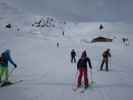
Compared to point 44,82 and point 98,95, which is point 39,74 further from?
point 98,95

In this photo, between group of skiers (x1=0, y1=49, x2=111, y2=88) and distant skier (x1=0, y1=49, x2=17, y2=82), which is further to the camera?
distant skier (x1=0, y1=49, x2=17, y2=82)

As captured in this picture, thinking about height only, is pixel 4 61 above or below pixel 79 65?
above

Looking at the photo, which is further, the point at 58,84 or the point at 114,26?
the point at 114,26

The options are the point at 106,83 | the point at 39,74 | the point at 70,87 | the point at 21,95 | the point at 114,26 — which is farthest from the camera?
the point at 114,26

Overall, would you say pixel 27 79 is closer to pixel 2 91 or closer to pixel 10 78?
pixel 10 78

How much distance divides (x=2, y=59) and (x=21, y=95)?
1.76 m

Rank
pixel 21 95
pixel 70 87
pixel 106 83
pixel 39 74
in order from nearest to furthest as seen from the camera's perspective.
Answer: pixel 21 95
pixel 70 87
pixel 106 83
pixel 39 74

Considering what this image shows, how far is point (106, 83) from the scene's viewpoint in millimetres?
9195

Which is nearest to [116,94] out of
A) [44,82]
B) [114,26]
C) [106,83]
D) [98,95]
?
[98,95]

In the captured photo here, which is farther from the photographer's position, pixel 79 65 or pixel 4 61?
pixel 4 61

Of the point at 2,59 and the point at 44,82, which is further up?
the point at 2,59

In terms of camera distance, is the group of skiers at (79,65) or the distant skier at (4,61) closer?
the group of skiers at (79,65)

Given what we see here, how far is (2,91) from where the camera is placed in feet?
27.1

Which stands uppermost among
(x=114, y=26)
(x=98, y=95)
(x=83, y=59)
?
(x=114, y=26)
